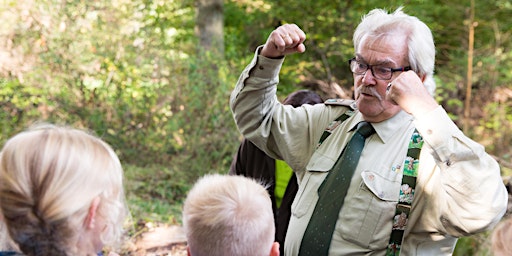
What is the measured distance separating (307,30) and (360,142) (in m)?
9.67

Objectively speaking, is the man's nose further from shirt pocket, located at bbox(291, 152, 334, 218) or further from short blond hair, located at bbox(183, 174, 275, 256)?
short blond hair, located at bbox(183, 174, 275, 256)

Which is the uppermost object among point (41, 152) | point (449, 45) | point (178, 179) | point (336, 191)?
point (41, 152)

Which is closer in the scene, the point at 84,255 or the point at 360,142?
the point at 84,255

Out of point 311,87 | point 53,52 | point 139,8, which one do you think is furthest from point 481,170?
point 311,87

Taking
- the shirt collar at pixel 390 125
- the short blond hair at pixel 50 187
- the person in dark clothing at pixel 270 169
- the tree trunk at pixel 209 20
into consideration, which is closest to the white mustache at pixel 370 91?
the shirt collar at pixel 390 125

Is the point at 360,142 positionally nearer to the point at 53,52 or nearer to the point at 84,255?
the point at 84,255

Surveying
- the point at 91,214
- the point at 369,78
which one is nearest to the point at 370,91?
the point at 369,78

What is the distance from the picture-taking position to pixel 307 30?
1182 centimetres

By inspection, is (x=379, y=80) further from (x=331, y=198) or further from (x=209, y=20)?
(x=209, y=20)

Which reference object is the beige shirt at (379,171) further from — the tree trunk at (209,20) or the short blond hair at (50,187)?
the tree trunk at (209,20)

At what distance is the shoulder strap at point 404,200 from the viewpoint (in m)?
2.18

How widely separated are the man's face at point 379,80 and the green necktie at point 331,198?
7 cm

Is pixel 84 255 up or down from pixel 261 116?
down

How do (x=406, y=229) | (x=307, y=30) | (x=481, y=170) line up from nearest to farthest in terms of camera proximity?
(x=481, y=170) → (x=406, y=229) → (x=307, y=30)
